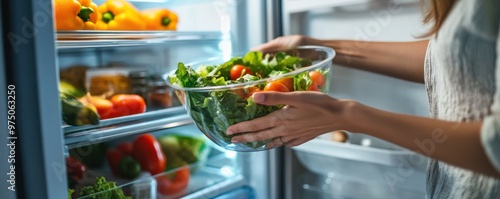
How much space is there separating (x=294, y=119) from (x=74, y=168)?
1.85 ft

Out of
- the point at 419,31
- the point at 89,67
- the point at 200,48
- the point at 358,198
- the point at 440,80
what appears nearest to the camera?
the point at 440,80

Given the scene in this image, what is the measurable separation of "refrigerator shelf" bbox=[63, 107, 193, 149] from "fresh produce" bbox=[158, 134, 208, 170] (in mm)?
214

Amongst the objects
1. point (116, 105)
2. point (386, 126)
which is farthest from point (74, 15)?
point (386, 126)

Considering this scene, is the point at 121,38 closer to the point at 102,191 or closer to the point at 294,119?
the point at 102,191

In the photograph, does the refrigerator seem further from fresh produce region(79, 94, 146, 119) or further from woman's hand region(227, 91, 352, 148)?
woman's hand region(227, 91, 352, 148)

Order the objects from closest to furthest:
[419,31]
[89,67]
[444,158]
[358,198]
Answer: [444,158], [419,31], [358,198], [89,67]

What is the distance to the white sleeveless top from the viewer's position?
73 centimetres

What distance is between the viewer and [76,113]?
0.98 meters

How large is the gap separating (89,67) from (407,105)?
36.6 inches

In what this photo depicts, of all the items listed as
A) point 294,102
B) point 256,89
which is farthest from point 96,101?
point 294,102

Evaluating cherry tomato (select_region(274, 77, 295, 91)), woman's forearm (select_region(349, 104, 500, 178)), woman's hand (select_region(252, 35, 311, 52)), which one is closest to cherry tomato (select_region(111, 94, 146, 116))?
woman's hand (select_region(252, 35, 311, 52))

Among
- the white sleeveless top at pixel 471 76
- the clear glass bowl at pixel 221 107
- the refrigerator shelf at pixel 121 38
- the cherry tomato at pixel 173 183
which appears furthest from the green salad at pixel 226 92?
the cherry tomato at pixel 173 183

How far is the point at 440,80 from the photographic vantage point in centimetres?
86

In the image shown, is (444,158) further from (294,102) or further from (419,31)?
(419,31)
